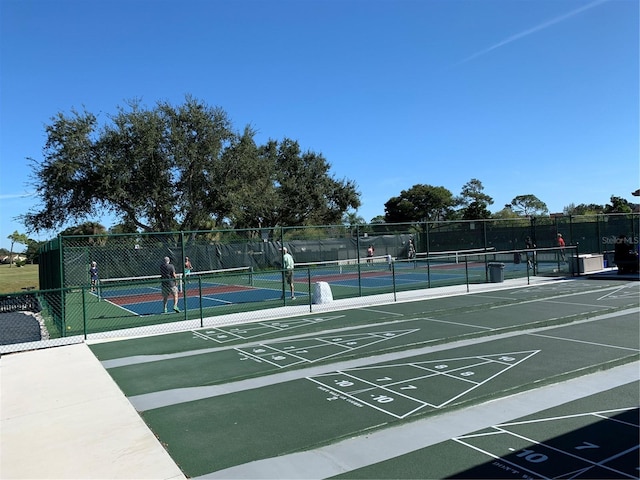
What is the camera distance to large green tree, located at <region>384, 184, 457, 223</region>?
88.3m

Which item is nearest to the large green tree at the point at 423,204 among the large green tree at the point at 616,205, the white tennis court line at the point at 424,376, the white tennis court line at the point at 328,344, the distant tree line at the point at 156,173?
the large green tree at the point at 616,205

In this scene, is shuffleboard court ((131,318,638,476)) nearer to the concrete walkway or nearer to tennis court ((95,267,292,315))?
the concrete walkway

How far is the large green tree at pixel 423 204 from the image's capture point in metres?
88.3

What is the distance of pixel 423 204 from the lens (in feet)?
293

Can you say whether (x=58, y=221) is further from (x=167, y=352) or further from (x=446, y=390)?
(x=446, y=390)

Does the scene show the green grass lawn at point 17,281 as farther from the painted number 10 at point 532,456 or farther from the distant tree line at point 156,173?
the painted number 10 at point 532,456

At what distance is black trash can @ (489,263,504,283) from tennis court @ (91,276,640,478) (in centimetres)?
621

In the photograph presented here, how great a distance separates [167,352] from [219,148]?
88.2 ft

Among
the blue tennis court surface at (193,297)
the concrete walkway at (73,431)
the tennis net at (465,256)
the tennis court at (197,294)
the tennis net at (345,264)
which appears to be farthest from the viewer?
the tennis net at (465,256)

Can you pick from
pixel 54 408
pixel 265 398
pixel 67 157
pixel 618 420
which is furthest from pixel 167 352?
pixel 67 157

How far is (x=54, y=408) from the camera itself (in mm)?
6426

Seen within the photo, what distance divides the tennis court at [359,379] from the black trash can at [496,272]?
6.21 metres

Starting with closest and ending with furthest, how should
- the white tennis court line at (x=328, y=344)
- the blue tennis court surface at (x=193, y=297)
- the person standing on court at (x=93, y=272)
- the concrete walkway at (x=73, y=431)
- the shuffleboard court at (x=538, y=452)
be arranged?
the shuffleboard court at (x=538, y=452) < the concrete walkway at (x=73, y=431) < the white tennis court line at (x=328, y=344) < the blue tennis court surface at (x=193, y=297) < the person standing on court at (x=93, y=272)

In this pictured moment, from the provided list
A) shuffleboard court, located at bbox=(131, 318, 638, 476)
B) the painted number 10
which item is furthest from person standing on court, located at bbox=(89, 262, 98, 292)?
the painted number 10
